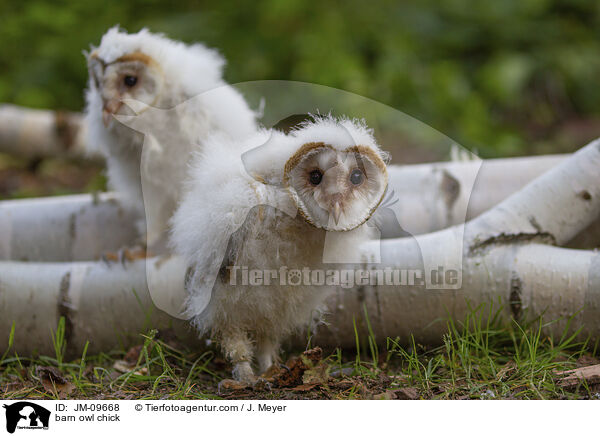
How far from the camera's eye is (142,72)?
6.16 feet

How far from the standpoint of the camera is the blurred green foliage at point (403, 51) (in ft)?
13.1

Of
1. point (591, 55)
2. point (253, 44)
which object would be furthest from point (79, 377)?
point (591, 55)

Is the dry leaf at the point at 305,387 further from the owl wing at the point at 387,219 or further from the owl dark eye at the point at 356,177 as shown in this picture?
the owl dark eye at the point at 356,177

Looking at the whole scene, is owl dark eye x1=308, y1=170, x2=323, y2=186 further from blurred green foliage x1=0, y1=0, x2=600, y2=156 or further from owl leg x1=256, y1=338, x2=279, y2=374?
blurred green foliage x1=0, y1=0, x2=600, y2=156

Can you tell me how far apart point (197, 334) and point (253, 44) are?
3.05 metres

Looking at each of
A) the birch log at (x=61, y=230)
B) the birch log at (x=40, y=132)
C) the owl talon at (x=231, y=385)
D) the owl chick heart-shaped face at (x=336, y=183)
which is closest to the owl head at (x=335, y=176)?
the owl chick heart-shaped face at (x=336, y=183)

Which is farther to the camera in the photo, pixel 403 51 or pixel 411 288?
pixel 403 51

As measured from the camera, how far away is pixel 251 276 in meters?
1.46

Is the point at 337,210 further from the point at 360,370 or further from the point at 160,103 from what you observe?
the point at 160,103
